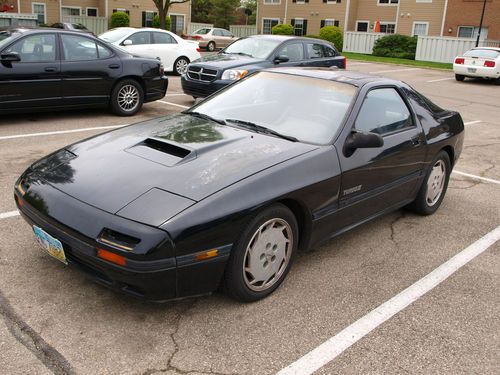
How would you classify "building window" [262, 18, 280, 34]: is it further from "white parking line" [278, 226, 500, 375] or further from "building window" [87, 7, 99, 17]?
"white parking line" [278, 226, 500, 375]

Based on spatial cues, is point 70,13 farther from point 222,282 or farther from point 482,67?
point 222,282

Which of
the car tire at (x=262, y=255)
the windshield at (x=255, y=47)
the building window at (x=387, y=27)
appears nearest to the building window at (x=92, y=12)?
the building window at (x=387, y=27)

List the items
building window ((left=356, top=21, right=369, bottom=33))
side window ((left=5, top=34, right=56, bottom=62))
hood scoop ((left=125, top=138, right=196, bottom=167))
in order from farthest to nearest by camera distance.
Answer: building window ((left=356, top=21, right=369, bottom=33)), side window ((left=5, top=34, right=56, bottom=62)), hood scoop ((left=125, top=138, right=196, bottom=167))

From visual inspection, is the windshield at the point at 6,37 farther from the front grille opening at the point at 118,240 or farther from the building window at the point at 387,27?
the building window at the point at 387,27

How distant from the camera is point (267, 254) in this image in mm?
3410

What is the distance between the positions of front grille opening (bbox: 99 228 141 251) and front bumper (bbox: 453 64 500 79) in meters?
19.7

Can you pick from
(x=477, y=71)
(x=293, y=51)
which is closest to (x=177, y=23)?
(x=477, y=71)

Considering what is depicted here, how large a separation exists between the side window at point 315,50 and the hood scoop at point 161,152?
28.5 ft

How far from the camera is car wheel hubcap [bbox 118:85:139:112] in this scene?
935 cm

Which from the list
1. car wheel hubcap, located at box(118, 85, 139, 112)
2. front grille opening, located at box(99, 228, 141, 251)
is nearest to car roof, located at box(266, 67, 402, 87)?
front grille opening, located at box(99, 228, 141, 251)

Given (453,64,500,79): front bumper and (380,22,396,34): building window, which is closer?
(453,64,500,79): front bumper

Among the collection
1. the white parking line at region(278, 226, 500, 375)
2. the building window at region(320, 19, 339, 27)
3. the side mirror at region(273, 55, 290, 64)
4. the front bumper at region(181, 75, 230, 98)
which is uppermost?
the building window at region(320, 19, 339, 27)

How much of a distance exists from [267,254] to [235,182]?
555 mm

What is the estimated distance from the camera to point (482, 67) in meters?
19.6
